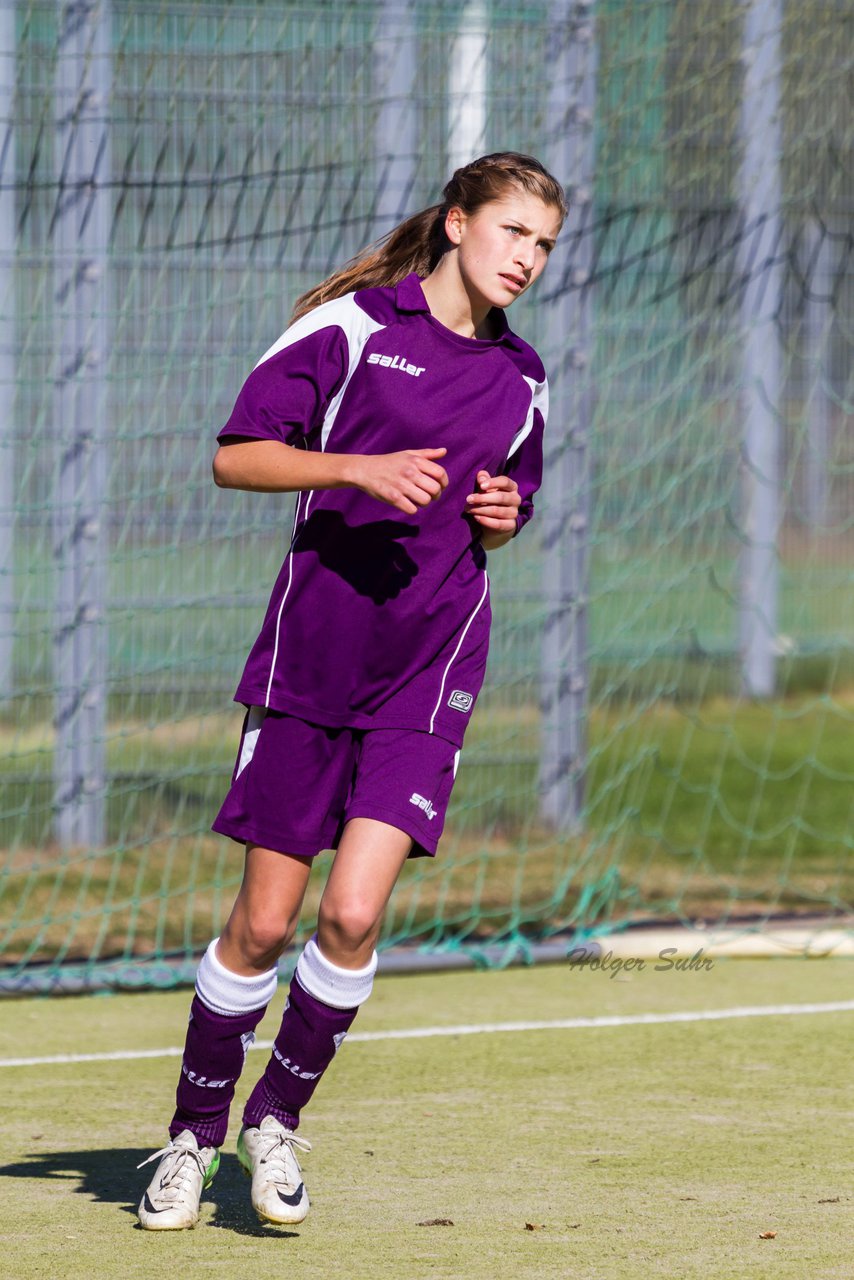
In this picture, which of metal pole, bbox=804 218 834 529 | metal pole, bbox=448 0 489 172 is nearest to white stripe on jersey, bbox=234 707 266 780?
metal pole, bbox=448 0 489 172

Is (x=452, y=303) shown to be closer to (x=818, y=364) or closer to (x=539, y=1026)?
(x=539, y=1026)

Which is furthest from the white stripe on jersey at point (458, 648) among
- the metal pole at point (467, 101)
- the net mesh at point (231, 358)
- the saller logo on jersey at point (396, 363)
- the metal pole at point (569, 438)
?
the metal pole at point (467, 101)

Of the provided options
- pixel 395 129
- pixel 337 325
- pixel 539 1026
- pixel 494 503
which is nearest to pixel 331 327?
pixel 337 325

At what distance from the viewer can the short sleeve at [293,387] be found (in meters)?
3.31

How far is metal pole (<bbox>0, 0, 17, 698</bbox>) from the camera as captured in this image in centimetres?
675

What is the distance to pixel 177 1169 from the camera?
132 inches

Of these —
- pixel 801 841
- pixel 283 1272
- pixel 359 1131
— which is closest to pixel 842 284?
pixel 801 841

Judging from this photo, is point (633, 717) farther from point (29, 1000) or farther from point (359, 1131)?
point (359, 1131)

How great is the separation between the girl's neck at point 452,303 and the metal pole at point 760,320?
12.3 feet

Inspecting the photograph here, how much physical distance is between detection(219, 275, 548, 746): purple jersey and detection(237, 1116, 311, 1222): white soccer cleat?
67cm

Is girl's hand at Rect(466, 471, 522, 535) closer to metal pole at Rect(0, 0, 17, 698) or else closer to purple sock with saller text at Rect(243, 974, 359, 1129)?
purple sock with saller text at Rect(243, 974, 359, 1129)

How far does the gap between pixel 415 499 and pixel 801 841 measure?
→ 5.11 m

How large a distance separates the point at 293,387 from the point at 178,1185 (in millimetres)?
1295

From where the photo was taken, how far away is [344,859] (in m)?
3.26
